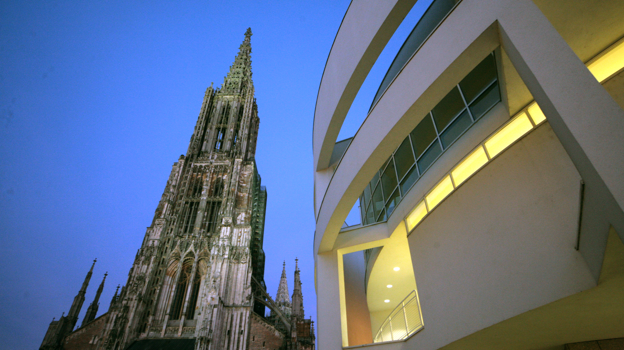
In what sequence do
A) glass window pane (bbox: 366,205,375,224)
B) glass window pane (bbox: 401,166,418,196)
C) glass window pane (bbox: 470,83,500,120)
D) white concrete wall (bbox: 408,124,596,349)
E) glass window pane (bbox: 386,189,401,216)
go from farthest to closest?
glass window pane (bbox: 366,205,375,224) → glass window pane (bbox: 386,189,401,216) → glass window pane (bbox: 401,166,418,196) → glass window pane (bbox: 470,83,500,120) → white concrete wall (bbox: 408,124,596,349)

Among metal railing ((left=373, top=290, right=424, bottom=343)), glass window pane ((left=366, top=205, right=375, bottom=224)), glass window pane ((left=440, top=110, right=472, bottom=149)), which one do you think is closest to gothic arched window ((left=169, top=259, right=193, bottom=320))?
glass window pane ((left=366, top=205, right=375, bottom=224))

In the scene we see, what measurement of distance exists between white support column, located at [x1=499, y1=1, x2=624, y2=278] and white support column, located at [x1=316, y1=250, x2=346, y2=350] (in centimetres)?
650

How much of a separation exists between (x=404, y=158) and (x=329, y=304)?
15.5 feet

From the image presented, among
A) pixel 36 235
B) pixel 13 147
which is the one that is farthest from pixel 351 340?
pixel 13 147

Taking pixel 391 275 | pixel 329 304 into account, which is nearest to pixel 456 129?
pixel 329 304

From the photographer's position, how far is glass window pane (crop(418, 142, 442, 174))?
26.6ft

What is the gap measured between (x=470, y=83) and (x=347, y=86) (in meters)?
2.74

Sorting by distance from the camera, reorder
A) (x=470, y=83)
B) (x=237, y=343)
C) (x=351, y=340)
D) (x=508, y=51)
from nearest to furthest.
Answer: (x=508, y=51) → (x=470, y=83) → (x=351, y=340) → (x=237, y=343)

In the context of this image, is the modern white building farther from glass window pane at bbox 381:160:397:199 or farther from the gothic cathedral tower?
the gothic cathedral tower

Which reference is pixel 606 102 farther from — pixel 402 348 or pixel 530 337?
pixel 402 348

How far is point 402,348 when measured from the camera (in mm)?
7801

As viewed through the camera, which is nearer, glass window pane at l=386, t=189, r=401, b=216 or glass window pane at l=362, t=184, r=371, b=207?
glass window pane at l=386, t=189, r=401, b=216

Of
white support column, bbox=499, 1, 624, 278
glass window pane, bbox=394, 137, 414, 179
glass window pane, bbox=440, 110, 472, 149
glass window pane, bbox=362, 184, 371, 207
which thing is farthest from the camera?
glass window pane, bbox=362, 184, 371, 207

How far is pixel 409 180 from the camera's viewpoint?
903cm
